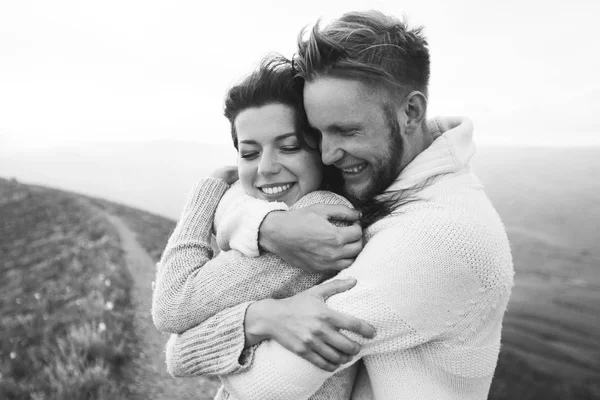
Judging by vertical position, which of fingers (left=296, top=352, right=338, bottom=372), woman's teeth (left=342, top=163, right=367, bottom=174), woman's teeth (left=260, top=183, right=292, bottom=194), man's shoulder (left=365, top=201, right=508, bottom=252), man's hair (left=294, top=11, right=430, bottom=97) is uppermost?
man's hair (left=294, top=11, right=430, bottom=97)

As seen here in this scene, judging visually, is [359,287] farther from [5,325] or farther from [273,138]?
[5,325]

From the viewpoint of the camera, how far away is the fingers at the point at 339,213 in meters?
1.86

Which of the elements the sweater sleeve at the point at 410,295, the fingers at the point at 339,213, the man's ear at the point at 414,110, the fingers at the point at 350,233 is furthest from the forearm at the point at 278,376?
the man's ear at the point at 414,110

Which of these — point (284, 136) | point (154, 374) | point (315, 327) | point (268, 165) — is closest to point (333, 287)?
point (315, 327)

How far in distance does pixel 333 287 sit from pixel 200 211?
1.19 metres

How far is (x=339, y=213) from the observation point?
6.09ft

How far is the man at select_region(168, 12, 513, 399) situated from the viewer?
152cm

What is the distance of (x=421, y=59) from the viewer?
212 centimetres


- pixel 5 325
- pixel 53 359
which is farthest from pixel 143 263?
pixel 53 359

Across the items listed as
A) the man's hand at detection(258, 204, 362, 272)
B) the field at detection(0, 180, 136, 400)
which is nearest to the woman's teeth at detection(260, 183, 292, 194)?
the man's hand at detection(258, 204, 362, 272)

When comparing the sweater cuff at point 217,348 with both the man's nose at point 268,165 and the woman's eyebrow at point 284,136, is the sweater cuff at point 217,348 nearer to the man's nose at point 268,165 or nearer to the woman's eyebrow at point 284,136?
the man's nose at point 268,165

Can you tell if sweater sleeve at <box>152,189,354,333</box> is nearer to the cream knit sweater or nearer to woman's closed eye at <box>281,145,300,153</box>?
the cream knit sweater

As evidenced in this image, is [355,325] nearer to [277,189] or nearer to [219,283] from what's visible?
[219,283]

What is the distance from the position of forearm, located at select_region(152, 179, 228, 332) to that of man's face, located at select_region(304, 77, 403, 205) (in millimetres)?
838
